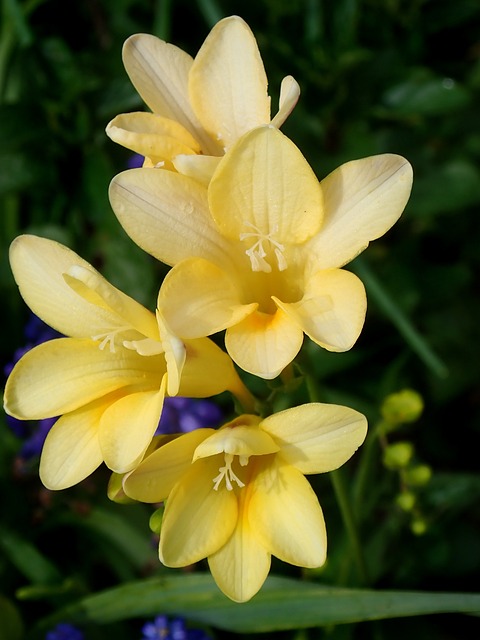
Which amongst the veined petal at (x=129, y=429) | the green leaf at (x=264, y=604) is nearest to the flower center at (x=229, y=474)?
the veined petal at (x=129, y=429)

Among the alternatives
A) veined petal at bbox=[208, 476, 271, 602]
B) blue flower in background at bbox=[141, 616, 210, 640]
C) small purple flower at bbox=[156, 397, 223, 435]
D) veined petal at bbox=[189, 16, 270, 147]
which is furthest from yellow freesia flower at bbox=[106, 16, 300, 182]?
blue flower in background at bbox=[141, 616, 210, 640]

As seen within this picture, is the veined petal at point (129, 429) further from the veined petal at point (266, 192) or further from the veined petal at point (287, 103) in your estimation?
the veined petal at point (287, 103)

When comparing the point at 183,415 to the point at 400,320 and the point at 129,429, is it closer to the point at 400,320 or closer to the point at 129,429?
the point at 400,320

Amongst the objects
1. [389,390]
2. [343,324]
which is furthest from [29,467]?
[343,324]

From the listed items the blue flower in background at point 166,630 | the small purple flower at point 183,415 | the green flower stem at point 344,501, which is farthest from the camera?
the small purple flower at point 183,415

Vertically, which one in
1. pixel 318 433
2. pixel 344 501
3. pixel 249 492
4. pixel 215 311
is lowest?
pixel 344 501

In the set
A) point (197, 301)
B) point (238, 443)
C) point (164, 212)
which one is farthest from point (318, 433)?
point (164, 212)
